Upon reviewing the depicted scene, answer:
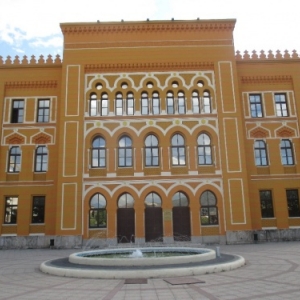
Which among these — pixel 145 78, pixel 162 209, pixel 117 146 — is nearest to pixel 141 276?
pixel 162 209

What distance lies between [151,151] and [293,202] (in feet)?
35.7

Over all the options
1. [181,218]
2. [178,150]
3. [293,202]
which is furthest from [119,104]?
[293,202]

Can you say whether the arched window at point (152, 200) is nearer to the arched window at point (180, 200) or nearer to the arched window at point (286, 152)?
the arched window at point (180, 200)

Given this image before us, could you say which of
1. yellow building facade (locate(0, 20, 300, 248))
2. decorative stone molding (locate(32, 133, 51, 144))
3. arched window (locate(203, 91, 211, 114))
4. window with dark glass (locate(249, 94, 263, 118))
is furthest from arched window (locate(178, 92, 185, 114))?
decorative stone molding (locate(32, 133, 51, 144))

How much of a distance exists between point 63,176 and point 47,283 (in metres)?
13.7

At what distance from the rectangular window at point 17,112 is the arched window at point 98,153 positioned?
20.2 feet

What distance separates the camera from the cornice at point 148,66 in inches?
974

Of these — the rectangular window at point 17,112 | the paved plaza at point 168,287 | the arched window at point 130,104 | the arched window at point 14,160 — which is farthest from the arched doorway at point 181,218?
the rectangular window at point 17,112

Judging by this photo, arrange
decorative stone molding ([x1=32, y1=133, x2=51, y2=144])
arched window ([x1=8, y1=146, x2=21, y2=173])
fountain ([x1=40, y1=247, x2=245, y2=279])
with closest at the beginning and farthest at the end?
fountain ([x1=40, y1=247, x2=245, y2=279]) < arched window ([x1=8, y1=146, x2=21, y2=173]) < decorative stone molding ([x1=32, y1=133, x2=51, y2=144])

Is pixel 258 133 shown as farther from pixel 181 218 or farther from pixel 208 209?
pixel 181 218

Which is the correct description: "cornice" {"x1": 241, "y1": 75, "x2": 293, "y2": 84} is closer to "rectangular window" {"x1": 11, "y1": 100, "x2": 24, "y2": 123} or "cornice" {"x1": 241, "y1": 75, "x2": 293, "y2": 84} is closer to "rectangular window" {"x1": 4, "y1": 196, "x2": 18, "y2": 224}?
"rectangular window" {"x1": 11, "y1": 100, "x2": 24, "y2": 123}

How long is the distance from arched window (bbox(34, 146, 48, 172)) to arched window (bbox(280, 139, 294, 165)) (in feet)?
57.0

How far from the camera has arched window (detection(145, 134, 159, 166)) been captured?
23500 mm

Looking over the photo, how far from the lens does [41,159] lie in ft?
79.7
